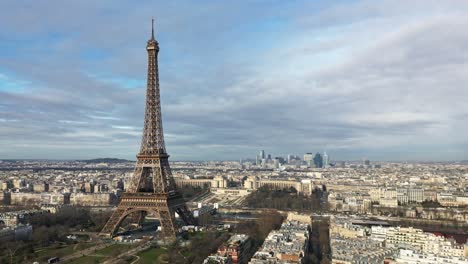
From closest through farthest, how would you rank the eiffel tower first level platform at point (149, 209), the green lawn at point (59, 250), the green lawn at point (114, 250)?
the green lawn at point (59, 250), the green lawn at point (114, 250), the eiffel tower first level platform at point (149, 209)

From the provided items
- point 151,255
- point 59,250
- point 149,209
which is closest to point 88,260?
point 151,255

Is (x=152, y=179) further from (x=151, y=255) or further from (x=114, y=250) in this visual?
(x=151, y=255)

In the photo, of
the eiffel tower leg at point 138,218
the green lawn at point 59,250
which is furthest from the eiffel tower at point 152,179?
→ the green lawn at point 59,250

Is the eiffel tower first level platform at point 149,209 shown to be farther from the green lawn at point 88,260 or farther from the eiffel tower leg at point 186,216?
the green lawn at point 88,260

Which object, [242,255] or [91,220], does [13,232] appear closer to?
[91,220]

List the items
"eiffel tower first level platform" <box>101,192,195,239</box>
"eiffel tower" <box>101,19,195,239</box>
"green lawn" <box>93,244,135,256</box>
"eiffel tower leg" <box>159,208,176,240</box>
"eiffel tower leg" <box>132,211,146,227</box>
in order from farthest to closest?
"eiffel tower leg" <box>132,211,146,227</box>, "eiffel tower" <box>101,19,195,239</box>, "eiffel tower first level platform" <box>101,192,195,239</box>, "eiffel tower leg" <box>159,208,176,240</box>, "green lawn" <box>93,244,135,256</box>

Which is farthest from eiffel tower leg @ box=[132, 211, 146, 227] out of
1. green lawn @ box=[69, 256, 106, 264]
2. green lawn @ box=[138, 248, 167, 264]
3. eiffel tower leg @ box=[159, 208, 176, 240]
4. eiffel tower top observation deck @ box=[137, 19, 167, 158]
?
green lawn @ box=[69, 256, 106, 264]

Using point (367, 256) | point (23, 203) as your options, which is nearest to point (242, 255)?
point (367, 256)

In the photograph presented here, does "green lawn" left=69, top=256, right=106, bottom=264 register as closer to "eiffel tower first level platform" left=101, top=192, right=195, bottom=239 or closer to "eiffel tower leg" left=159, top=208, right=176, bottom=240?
"eiffel tower first level platform" left=101, top=192, right=195, bottom=239
